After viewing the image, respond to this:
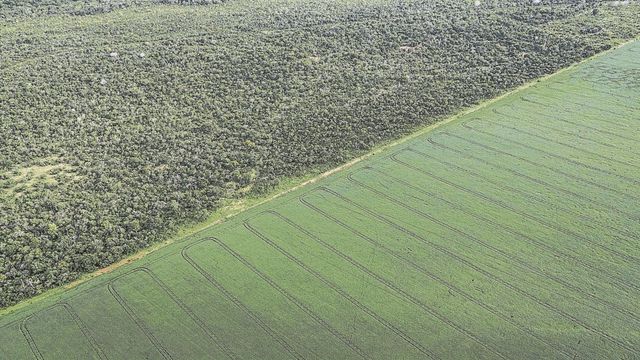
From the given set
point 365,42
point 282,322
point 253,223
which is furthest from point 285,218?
point 365,42

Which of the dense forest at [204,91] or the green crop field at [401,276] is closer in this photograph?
the green crop field at [401,276]

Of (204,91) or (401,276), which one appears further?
(204,91)

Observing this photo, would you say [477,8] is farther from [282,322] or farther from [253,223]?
[282,322]

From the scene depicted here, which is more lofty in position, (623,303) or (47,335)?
(623,303)

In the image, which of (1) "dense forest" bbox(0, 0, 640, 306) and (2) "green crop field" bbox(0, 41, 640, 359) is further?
(1) "dense forest" bbox(0, 0, 640, 306)
